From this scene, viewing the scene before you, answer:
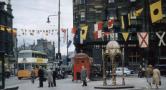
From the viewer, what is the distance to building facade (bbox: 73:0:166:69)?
Result: 7794 cm

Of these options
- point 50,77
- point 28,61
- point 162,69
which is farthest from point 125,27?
point 50,77

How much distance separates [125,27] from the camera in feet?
270

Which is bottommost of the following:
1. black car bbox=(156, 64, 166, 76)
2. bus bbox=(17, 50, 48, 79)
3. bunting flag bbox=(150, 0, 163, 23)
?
black car bbox=(156, 64, 166, 76)

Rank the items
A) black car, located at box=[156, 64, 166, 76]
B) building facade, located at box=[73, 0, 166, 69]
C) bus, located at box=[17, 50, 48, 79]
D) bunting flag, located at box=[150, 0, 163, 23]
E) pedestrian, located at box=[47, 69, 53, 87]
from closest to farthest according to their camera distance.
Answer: bunting flag, located at box=[150, 0, 163, 23] < pedestrian, located at box=[47, 69, 53, 87] < bus, located at box=[17, 50, 48, 79] < black car, located at box=[156, 64, 166, 76] < building facade, located at box=[73, 0, 166, 69]

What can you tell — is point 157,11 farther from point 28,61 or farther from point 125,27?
point 125,27

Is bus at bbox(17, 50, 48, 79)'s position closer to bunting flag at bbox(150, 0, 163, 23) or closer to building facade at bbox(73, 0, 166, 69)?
building facade at bbox(73, 0, 166, 69)

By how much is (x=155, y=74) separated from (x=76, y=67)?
18.5m

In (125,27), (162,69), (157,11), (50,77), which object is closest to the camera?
(157,11)

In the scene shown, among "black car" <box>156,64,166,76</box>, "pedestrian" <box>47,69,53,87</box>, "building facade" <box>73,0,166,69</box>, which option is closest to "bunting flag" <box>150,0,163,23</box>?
"pedestrian" <box>47,69,53,87</box>

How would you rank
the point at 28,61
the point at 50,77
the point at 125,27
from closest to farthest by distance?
the point at 50,77 < the point at 28,61 < the point at 125,27

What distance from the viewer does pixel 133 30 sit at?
8175 centimetres

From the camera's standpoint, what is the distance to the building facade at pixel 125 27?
77.9 meters

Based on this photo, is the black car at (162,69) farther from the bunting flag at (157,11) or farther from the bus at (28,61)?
the bunting flag at (157,11)

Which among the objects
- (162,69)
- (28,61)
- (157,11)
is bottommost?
(162,69)
